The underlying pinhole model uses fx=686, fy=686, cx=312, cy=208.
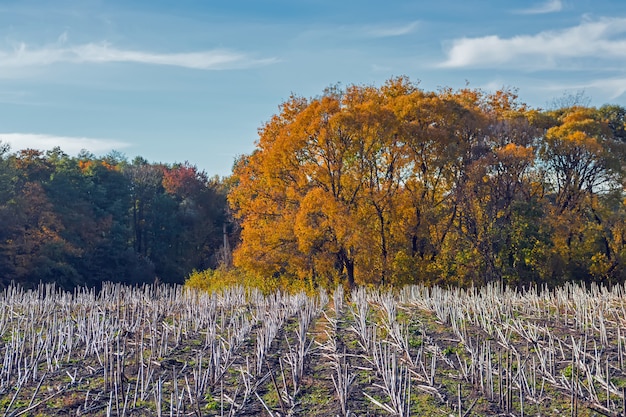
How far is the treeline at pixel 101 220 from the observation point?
37219 mm

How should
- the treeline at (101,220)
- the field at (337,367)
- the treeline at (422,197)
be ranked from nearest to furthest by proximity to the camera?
1. the field at (337,367)
2. the treeline at (422,197)
3. the treeline at (101,220)

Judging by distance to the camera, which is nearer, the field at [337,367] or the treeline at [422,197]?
the field at [337,367]

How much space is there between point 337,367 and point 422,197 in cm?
2067

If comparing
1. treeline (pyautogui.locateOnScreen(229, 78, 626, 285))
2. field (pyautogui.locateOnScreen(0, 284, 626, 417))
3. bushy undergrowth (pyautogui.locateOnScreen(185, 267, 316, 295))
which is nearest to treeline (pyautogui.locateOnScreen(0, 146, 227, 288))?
bushy undergrowth (pyautogui.locateOnScreen(185, 267, 316, 295))

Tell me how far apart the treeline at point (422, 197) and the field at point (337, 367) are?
12.3 m

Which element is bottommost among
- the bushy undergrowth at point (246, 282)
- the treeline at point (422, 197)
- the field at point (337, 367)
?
the bushy undergrowth at point (246, 282)

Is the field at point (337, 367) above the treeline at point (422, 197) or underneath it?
underneath

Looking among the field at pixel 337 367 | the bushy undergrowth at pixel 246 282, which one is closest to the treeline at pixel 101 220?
the bushy undergrowth at pixel 246 282

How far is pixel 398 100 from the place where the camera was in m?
30.2

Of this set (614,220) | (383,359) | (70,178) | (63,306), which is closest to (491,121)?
(614,220)

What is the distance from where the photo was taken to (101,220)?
147ft

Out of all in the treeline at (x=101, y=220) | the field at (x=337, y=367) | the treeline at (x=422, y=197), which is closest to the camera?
the field at (x=337, y=367)

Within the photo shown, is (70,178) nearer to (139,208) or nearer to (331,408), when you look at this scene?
(139,208)

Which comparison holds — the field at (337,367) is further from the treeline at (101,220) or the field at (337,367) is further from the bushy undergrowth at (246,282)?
the treeline at (101,220)
